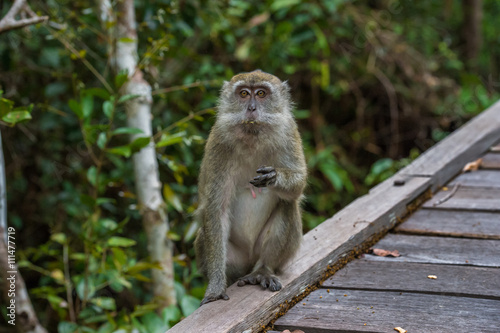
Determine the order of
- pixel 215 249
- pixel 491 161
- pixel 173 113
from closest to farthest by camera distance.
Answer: pixel 215 249
pixel 491 161
pixel 173 113

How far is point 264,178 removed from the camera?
110 inches

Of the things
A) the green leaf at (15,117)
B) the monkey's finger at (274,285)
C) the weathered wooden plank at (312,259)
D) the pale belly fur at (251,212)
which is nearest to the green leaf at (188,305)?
the pale belly fur at (251,212)

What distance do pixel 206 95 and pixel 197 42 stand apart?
115 cm

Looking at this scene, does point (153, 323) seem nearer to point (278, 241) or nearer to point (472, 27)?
point (278, 241)

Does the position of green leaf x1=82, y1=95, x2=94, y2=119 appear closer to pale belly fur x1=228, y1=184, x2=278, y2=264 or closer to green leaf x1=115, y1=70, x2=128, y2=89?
green leaf x1=115, y1=70, x2=128, y2=89

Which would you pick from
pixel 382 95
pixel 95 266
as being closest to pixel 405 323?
pixel 95 266

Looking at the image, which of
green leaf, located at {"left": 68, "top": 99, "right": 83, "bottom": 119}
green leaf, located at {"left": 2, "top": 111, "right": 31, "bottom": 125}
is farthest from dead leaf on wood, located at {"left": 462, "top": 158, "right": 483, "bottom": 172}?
green leaf, located at {"left": 2, "top": 111, "right": 31, "bottom": 125}

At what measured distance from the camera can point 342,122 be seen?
806 centimetres

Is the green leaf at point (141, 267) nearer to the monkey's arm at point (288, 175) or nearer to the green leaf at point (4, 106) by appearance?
the monkey's arm at point (288, 175)

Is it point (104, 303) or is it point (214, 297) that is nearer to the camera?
point (214, 297)

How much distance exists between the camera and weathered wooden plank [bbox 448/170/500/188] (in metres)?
4.20

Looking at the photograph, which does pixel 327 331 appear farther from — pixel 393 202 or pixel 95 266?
pixel 95 266

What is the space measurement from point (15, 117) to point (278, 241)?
1.46 m

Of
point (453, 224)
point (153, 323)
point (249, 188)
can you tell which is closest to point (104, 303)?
point (153, 323)
